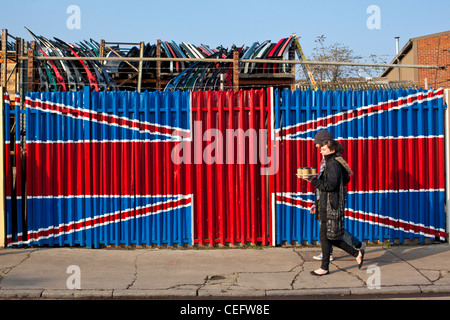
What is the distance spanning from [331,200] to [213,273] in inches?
74.5

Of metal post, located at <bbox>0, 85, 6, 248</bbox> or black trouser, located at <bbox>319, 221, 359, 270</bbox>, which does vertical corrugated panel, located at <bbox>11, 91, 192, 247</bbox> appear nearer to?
metal post, located at <bbox>0, 85, 6, 248</bbox>

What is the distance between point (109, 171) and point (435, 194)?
5521mm

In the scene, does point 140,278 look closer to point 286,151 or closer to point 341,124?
point 286,151

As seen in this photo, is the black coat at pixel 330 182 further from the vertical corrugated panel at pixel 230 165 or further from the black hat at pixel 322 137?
the vertical corrugated panel at pixel 230 165

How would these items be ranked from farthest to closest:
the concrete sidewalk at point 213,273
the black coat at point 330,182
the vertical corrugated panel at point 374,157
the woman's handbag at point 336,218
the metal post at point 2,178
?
the vertical corrugated panel at point 374,157
the metal post at point 2,178
the woman's handbag at point 336,218
the black coat at point 330,182
the concrete sidewalk at point 213,273

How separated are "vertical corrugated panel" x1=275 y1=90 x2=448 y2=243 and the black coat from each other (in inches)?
56.4

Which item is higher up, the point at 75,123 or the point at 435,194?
the point at 75,123

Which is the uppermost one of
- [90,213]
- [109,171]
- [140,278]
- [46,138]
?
[46,138]

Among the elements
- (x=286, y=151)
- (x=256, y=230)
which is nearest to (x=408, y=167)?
(x=286, y=151)

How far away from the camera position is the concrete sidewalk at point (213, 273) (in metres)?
5.61

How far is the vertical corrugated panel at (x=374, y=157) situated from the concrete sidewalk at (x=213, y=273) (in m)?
0.43

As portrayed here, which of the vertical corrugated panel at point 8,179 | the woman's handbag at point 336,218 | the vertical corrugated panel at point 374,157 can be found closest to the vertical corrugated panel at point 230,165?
the vertical corrugated panel at point 374,157

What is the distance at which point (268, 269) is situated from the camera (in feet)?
21.4

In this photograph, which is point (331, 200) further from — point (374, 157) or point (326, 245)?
point (374, 157)
